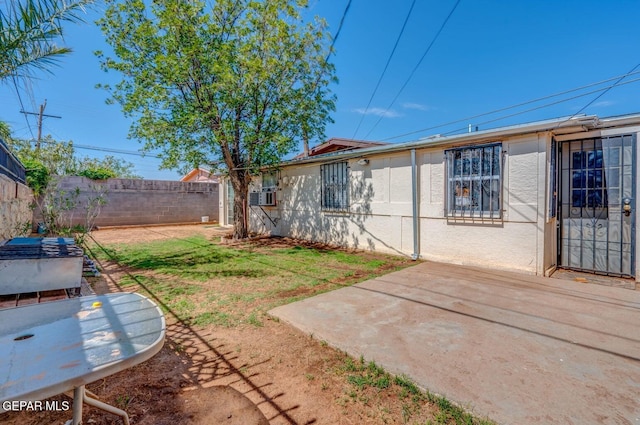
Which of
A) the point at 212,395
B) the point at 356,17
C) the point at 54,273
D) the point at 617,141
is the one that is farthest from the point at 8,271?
the point at 617,141

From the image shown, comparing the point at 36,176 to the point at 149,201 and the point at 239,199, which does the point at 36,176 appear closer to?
the point at 149,201

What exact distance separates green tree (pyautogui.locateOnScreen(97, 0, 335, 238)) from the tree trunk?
1.59 feet

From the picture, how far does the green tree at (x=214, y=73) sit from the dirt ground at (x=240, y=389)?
585 centimetres

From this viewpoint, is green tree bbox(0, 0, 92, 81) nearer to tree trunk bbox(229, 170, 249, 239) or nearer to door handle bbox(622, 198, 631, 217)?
tree trunk bbox(229, 170, 249, 239)

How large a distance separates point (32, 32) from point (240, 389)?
4.25m

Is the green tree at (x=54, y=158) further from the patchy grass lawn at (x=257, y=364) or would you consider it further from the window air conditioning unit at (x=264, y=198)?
the patchy grass lawn at (x=257, y=364)

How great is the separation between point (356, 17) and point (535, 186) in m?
5.50

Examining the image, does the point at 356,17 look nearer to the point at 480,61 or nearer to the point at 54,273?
the point at 480,61

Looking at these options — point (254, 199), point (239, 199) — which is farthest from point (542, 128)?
point (254, 199)

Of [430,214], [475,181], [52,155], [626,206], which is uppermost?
[52,155]

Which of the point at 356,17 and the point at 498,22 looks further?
the point at 498,22

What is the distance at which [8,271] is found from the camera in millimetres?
2822

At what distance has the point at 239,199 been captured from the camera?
31.1 ft

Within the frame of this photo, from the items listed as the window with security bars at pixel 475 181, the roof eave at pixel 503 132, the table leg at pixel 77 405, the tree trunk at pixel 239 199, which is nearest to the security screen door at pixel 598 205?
the roof eave at pixel 503 132
